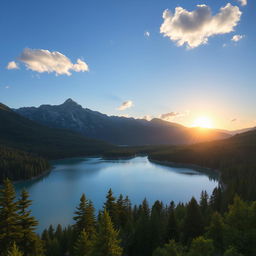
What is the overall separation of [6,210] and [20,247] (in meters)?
5.08

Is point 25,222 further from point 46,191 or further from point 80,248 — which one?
point 46,191

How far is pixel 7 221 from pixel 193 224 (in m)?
31.4

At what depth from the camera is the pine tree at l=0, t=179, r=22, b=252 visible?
79.1 feet

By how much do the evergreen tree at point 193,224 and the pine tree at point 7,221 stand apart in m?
28.8

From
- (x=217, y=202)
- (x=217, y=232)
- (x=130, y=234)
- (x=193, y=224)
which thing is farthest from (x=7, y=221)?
(x=217, y=202)

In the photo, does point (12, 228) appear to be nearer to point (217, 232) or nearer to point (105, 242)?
point (105, 242)

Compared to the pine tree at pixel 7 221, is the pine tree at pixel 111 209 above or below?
below

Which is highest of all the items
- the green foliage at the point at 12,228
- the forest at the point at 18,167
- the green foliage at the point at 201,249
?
the green foliage at the point at 12,228

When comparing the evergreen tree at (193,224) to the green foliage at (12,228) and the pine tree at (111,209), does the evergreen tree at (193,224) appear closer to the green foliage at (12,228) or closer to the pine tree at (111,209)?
the pine tree at (111,209)

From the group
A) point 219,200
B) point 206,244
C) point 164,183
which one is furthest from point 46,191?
point 206,244

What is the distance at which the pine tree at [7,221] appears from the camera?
949 inches

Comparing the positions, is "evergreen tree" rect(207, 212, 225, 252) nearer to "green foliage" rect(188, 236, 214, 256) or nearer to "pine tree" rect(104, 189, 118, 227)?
"green foliage" rect(188, 236, 214, 256)

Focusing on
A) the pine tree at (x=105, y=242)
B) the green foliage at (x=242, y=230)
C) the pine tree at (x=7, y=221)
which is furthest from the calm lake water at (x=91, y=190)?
the green foliage at (x=242, y=230)

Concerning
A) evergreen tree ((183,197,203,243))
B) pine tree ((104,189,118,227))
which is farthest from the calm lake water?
evergreen tree ((183,197,203,243))
